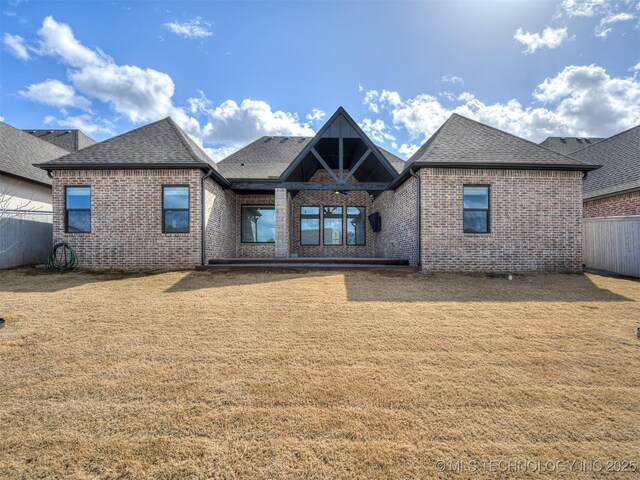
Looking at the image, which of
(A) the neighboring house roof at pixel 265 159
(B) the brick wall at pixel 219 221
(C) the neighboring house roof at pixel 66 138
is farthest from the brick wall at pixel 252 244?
(C) the neighboring house roof at pixel 66 138

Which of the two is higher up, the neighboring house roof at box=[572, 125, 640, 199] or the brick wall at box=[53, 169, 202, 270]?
the neighboring house roof at box=[572, 125, 640, 199]

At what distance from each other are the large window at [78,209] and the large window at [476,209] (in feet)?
43.4

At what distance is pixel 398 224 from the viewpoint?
11453mm

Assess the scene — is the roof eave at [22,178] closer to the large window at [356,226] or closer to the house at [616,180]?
the large window at [356,226]

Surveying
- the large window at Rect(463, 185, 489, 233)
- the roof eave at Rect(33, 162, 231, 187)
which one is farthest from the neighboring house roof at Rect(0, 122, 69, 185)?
the large window at Rect(463, 185, 489, 233)

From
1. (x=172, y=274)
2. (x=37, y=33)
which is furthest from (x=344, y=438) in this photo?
(x=37, y=33)

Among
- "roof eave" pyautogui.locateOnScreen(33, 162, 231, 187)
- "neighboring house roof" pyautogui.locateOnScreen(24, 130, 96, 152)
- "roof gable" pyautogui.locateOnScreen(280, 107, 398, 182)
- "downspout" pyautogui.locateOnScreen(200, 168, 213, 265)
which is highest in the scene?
"neighboring house roof" pyautogui.locateOnScreen(24, 130, 96, 152)

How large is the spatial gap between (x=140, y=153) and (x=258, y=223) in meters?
6.00

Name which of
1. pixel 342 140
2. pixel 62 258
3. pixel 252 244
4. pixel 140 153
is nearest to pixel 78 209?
pixel 62 258

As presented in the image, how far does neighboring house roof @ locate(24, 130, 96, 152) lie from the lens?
1777 centimetres

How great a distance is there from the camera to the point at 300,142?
17.2 meters

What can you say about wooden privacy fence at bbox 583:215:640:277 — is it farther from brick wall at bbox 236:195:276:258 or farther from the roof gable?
brick wall at bbox 236:195:276:258

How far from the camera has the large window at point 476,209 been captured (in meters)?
9.54

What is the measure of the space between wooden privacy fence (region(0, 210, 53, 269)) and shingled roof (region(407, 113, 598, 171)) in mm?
14921
